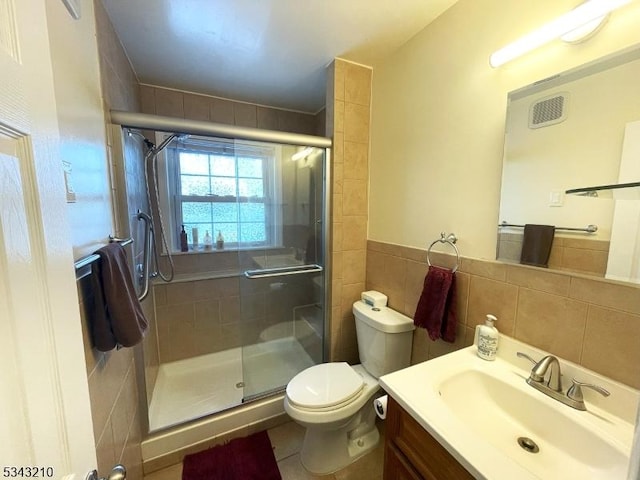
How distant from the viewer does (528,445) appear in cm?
Result: 84

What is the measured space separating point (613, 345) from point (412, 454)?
2.33 ft

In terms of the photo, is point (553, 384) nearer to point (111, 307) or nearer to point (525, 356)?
point (525, 356)

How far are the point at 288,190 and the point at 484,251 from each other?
128 cm

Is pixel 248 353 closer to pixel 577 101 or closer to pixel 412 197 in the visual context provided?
pixel 412 197

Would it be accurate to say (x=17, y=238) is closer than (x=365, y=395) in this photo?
Yes

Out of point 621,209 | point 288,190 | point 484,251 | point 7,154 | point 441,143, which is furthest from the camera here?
point 288,190

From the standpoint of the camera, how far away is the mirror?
2.56 ft

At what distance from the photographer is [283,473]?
57.1 inches

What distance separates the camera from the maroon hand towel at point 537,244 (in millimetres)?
965

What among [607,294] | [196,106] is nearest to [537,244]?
[607,294]

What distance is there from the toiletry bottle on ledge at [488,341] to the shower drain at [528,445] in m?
0.27

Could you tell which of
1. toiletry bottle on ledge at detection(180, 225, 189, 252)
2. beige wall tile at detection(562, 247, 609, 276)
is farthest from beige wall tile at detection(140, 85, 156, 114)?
beige wall tile at detection(562, 247, 609, 276)

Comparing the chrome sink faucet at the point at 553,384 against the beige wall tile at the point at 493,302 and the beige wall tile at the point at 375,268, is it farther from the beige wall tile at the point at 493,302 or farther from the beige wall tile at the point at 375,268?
the beige wall tile at the point at 375,268

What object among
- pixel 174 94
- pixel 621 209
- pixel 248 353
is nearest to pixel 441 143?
pixel 621 209
